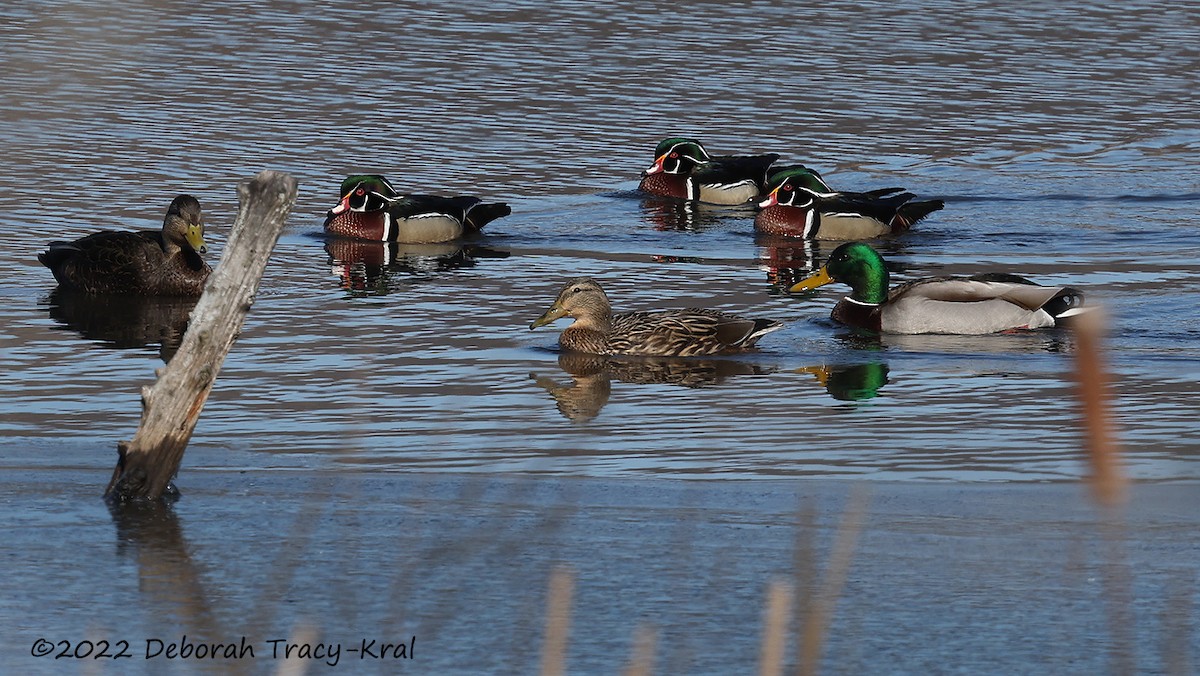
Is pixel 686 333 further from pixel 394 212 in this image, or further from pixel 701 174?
pixel 701 174

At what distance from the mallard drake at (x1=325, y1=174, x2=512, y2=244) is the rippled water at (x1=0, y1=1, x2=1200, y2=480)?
338mm

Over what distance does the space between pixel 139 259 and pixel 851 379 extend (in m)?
5.60

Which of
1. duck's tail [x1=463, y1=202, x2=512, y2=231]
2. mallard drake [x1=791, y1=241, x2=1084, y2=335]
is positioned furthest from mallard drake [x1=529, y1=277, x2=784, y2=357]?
duck's tail [x1=463, y1=202, x2=512, y2=231]

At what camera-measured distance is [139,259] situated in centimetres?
1484

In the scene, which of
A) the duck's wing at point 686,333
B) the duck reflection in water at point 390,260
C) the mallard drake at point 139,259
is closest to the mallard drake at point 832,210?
the duck reflection in water at point 390,260

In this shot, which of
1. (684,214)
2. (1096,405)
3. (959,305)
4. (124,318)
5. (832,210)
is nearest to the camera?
(1096,405)

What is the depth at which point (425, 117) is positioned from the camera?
22.7 meters

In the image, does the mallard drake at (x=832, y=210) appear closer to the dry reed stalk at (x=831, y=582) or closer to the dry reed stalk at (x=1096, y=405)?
the dry reed stalk at (x=831, y=582)

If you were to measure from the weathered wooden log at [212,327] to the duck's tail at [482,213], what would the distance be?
378 inches

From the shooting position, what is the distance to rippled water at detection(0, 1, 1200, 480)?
10062 millimetres

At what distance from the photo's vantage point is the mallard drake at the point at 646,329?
12.7 m

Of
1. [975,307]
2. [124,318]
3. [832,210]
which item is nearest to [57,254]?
[124,318]

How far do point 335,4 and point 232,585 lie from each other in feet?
82.8

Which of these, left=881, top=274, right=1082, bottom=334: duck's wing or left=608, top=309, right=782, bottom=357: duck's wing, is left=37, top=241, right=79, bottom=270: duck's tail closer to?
left=608, top=309, right=782, bottom=357: duck's wing
